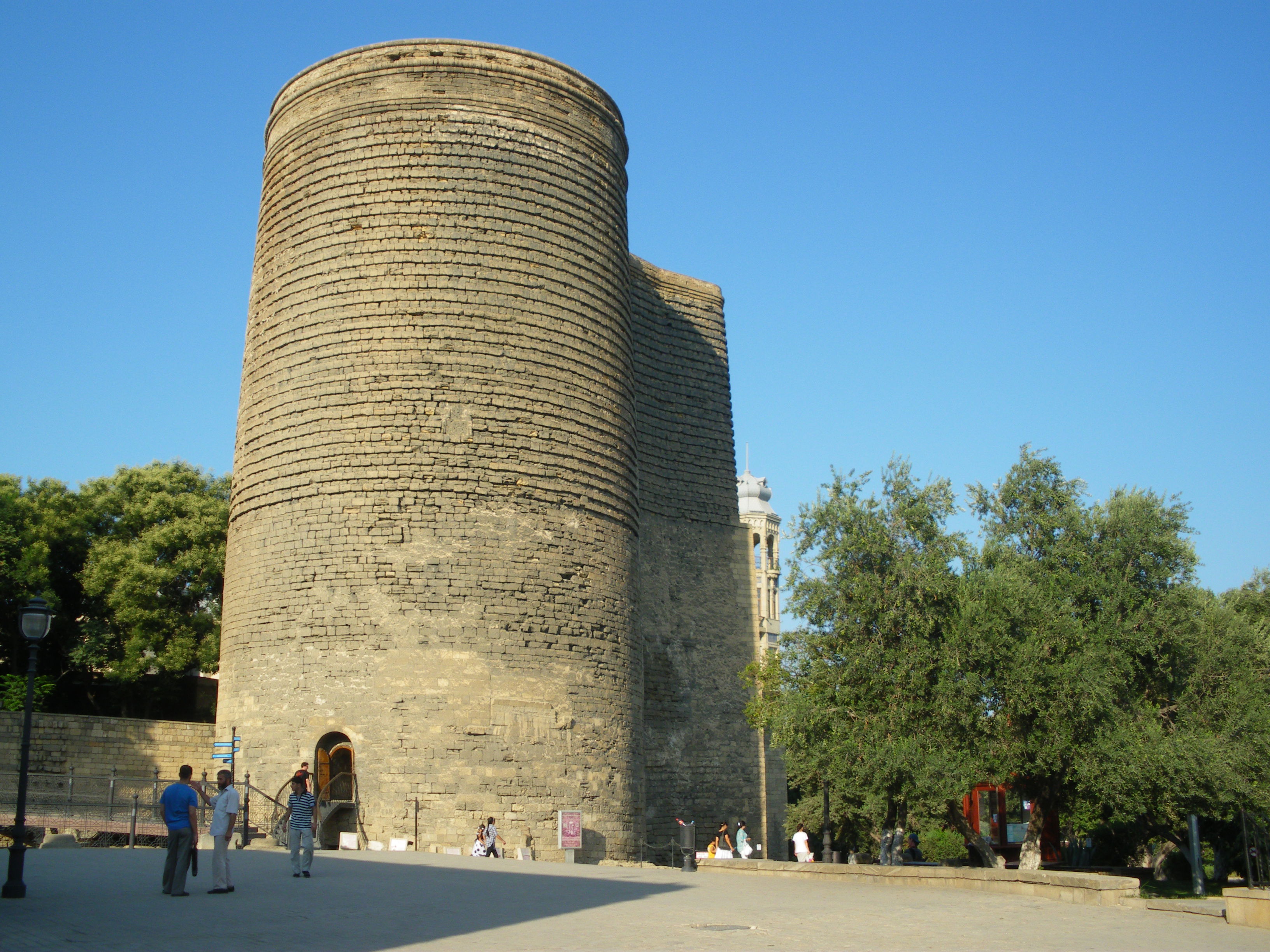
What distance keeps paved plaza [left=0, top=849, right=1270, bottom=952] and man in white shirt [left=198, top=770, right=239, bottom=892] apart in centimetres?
17

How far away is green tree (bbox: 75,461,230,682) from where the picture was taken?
27.0 meters

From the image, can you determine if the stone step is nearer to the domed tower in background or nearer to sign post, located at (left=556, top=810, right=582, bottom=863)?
sign post, located at (left=556, top=810, right=582, bottom=863)

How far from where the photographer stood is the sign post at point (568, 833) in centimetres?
1728

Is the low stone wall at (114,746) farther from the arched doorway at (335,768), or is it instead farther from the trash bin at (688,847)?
the trash bin at (688,847)

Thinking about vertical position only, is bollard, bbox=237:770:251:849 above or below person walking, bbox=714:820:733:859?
above

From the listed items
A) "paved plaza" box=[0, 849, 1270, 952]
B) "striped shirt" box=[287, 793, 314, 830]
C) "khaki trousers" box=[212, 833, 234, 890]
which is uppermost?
"striped shirt" box=[287, 793, 314, 830]

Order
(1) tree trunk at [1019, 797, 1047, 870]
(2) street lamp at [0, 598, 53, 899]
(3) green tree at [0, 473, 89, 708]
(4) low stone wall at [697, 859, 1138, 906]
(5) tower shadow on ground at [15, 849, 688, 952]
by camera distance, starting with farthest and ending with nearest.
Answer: (3) green tree at [0, 473, 89, 708]
(1) tree trunk at [1019, 797, 1047, 870]
(4) low stone wall at [697, 859, 1138, 906]
(2) street lamp at [0, 598, 53, 899]
(5) tower shadow on ground at [15, 849, 688, 952]

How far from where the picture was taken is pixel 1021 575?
19062mm

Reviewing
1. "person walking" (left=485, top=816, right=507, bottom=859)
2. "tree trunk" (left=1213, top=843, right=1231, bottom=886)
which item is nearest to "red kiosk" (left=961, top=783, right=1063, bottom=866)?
"tree trunk" (left=1213, top=843, right=1231, bottom=886)

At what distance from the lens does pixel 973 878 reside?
44.4 feet

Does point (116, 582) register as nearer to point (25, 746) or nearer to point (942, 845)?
point (25, 746)

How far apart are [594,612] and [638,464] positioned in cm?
614

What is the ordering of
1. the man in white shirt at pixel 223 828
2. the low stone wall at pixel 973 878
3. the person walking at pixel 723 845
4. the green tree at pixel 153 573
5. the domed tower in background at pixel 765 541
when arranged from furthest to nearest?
the domed tower in background at pixel 765 541
the green tree at pixel 153 573
the person walking at pixel 723 845
the low stone wall at pixel 973 878
the man in white shirt at pixel 223 828

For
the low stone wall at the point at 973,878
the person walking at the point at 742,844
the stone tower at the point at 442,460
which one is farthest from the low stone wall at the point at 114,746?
the person walking at the point at 742,844
